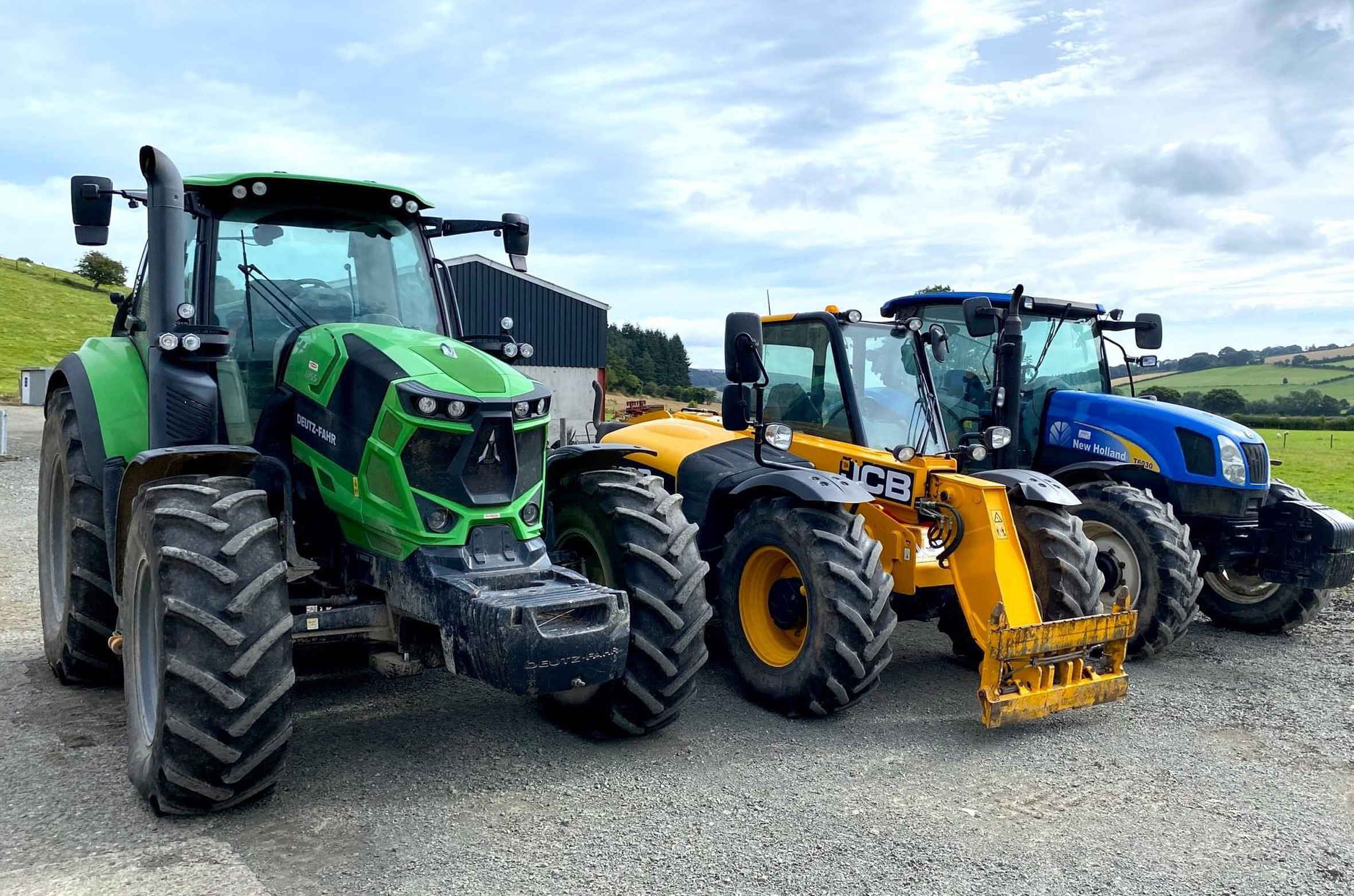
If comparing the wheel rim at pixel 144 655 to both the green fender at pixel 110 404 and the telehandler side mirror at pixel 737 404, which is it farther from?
the telehandler side mirror at pixel 737 404

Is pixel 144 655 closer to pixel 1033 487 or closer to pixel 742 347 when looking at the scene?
pixel 742 347

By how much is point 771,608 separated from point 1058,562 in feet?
5.35

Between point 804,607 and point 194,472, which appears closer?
point 194,472

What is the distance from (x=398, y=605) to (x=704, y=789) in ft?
5.03

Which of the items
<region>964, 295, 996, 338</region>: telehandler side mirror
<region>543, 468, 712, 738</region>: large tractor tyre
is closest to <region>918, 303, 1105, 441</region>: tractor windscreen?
<region>964, 295, 996, 338</region>: telehandler side mirror

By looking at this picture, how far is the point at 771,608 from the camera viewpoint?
5.77 meters

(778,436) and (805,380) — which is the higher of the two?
(805,380)

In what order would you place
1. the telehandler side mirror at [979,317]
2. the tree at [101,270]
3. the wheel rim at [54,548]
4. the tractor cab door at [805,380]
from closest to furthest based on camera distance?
1. the wheel rim at [54,548]
2. the tractor cab door at [805,380]
3. the telehandler side mirror at [979,317]
4. the tree at [101,270]

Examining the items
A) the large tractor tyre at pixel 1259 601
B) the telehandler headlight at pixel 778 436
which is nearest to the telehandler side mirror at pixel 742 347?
the telehandler headlight at pixel 778 436

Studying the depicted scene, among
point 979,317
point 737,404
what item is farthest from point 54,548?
point 979,317

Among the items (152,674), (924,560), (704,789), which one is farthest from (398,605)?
(924,560)

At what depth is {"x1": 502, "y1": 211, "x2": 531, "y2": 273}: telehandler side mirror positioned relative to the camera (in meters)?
5.54

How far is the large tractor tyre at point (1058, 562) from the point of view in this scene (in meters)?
5.66

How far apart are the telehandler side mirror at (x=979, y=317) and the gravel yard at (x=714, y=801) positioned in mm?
2417
